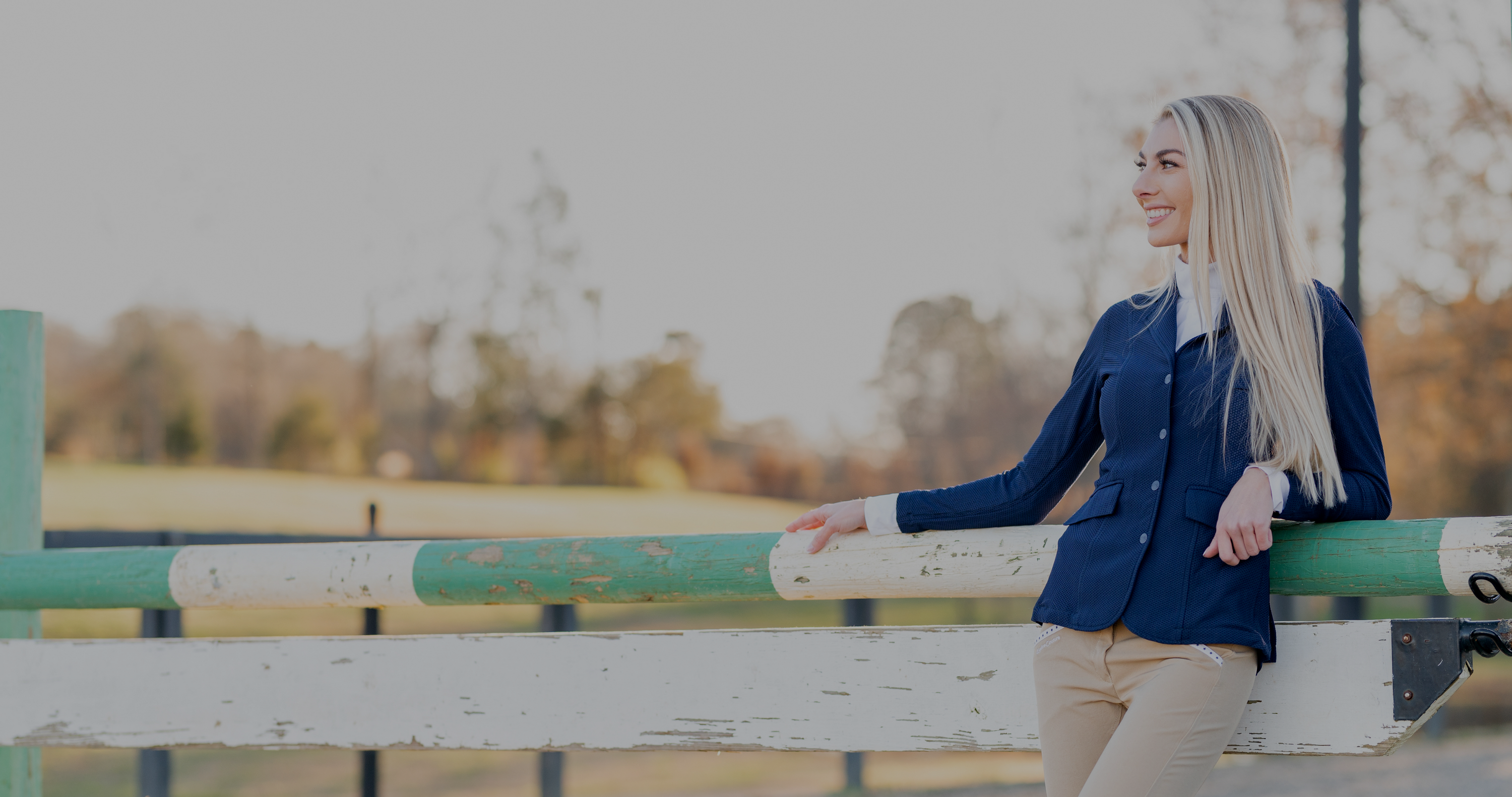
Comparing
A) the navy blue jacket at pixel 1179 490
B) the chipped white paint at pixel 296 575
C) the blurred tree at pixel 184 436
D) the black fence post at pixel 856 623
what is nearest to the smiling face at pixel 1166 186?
the navy blue jacket at pixel 1179 490

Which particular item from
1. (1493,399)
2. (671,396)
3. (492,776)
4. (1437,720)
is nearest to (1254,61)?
(1493,399)

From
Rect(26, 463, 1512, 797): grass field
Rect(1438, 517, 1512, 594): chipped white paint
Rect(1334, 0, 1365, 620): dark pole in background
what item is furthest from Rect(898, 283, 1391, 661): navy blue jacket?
Rect(1334, 0, 1365, 620): dark pole in background

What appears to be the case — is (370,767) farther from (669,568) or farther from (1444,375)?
(1444,375)


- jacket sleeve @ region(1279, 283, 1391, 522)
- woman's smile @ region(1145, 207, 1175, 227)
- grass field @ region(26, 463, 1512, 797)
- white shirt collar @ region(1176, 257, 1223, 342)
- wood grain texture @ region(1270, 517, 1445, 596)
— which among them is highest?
woman's smile @ region(1145, 207, 1175, 227)

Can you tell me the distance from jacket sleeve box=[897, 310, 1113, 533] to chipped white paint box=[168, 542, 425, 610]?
105 cm

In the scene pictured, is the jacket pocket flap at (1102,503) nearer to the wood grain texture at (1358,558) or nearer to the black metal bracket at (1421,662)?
the wood grain texture at (1358,558)

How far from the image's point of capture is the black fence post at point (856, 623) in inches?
199

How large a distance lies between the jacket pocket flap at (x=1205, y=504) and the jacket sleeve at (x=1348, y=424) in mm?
103

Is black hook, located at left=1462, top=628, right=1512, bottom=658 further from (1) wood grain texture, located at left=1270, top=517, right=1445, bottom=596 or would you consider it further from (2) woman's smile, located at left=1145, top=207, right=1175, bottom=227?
(2) woman's smile, located at left=1145, top=207, right=1175, bottom=227

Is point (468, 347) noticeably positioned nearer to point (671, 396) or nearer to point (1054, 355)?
point (671, 396)

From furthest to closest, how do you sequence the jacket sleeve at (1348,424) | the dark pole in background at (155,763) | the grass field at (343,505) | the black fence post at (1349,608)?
Result: the grass field at (343,505), the black fence post at (1349,608), the dark pole in background at (155,763), the jacket sleeve at (1348,424)

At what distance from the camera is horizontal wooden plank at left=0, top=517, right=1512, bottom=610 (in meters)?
1.91

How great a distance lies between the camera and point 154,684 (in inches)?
104

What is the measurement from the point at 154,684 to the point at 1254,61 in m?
17.1
